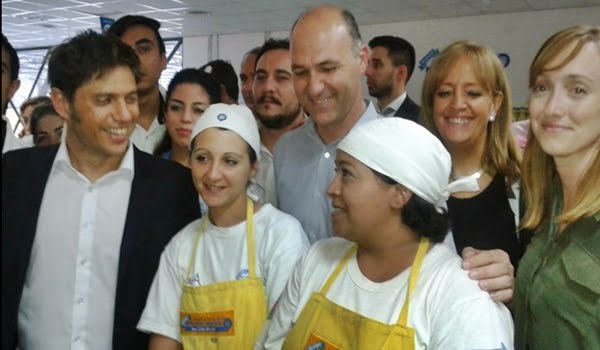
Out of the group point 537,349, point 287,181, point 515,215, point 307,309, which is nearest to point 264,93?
point 287,181

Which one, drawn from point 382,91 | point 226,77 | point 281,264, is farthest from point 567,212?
point 382,91

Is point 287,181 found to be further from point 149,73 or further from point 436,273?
point 149,73

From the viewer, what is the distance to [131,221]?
206cm

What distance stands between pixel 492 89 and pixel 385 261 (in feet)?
3.59

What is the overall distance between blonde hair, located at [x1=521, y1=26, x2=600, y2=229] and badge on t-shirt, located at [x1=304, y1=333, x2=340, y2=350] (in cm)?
76

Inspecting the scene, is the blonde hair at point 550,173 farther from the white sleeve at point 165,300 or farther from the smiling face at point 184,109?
the smiling face at point 184,109

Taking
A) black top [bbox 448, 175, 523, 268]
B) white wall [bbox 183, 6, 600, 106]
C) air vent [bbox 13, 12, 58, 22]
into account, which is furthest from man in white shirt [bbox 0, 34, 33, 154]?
white wall [bbox 183, 6, 600, 106]

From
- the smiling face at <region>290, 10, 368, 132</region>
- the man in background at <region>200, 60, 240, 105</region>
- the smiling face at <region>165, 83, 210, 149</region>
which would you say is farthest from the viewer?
the man in background at <region>200, 60, 240, 105</region>

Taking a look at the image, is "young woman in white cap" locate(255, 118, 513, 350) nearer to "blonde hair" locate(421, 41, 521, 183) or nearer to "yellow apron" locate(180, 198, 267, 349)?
"yellow apron" locate(180, 198, 267, 349)

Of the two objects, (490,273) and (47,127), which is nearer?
(490,273)

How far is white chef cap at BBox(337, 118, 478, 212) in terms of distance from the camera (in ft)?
5.36

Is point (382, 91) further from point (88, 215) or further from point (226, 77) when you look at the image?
point (88, 215)

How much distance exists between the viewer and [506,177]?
2.35 metres

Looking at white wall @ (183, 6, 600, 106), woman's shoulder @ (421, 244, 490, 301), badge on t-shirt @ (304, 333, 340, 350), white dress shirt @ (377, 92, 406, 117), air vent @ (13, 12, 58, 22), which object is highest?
air vent @ (13, 12, 58, 22)
